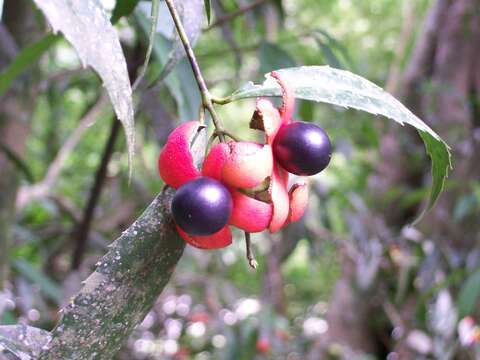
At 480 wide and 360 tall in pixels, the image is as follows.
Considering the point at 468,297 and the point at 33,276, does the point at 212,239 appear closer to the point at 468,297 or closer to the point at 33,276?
the point at 33,276

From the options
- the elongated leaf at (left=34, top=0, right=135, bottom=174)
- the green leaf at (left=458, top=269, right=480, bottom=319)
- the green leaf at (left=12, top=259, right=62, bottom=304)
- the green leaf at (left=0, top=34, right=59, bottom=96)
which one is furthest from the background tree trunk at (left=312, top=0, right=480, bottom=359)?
the elongated leaf at (left=34, top=0, right=135, bottom=174)

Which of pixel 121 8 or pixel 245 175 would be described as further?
pixel 121 8

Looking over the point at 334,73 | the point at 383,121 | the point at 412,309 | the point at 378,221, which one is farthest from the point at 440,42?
the point at 334,73

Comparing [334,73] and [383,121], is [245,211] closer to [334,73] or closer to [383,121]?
[334,73]

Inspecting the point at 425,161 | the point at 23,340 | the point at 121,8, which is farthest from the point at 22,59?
the point at 425,161

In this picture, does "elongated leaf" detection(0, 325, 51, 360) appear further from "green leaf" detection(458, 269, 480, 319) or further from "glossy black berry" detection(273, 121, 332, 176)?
"green leaf" detection(458, 269, 480, 319)

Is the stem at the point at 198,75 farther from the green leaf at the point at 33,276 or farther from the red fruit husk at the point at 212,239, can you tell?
the green leaf at the point at 33,276

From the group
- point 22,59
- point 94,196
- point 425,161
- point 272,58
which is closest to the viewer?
point 22,59
